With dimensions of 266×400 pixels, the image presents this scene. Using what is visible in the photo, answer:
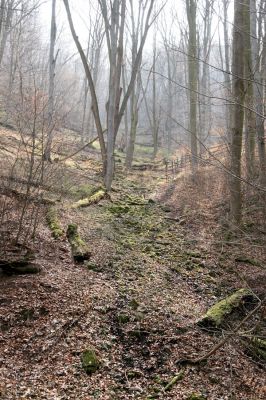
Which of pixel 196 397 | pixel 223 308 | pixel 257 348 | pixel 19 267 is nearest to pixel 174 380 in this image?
pixel 196 397

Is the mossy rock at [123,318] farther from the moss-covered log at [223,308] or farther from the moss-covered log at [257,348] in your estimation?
the moss-covered log at [257,348]

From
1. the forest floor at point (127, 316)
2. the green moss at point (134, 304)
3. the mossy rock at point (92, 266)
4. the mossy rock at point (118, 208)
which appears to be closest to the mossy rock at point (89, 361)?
the forest floor at point (127, 316)

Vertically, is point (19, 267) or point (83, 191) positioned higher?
point (83, 191)

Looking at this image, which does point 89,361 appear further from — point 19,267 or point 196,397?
point 19,267

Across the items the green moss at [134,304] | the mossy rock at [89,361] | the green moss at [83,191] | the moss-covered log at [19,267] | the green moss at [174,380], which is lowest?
the green moss at [174,380]

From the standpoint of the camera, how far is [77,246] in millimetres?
6973

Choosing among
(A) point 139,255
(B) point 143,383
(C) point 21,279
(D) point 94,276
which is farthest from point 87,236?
(B) point 143,383

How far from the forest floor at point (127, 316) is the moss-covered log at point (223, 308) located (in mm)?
153

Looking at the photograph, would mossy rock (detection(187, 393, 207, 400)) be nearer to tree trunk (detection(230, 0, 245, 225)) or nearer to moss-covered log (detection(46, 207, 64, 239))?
moss-covered log (detection(46, 207, 64, 239))

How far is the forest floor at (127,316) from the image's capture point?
4086 millimetres

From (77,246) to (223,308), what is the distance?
9.53 ft

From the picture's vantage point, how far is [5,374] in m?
3.83

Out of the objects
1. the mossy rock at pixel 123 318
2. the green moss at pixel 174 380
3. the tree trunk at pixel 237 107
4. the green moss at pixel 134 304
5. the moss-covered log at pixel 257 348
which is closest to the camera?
the green moss at pixel 174 380

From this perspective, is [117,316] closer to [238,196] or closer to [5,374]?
[5,374]
